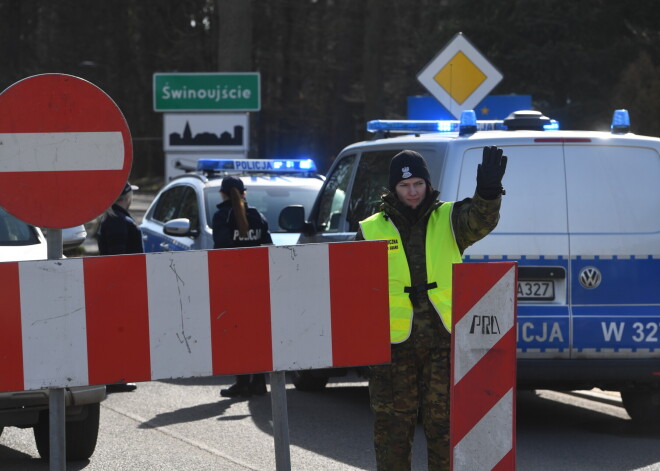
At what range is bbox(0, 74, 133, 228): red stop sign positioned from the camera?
5.01 metres

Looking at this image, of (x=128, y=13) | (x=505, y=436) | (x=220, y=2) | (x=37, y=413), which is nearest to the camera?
(x=505, y=436)

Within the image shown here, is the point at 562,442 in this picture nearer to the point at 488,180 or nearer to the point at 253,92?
the point at 488,180

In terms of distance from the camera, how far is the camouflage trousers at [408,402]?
18.3ft

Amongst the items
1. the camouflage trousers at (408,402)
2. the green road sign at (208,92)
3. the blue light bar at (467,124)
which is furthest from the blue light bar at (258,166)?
the camouflage trousers at (408,402)

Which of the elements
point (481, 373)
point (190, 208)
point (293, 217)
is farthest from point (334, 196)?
point (481, 373)

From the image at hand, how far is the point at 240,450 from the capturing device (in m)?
7.91

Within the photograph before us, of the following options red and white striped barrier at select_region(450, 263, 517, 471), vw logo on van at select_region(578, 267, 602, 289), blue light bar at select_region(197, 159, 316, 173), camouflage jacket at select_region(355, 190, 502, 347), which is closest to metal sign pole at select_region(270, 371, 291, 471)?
red and white striped barrier at select_region(450, 263, 517, 471)

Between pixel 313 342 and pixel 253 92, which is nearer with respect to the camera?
pixel 313 342

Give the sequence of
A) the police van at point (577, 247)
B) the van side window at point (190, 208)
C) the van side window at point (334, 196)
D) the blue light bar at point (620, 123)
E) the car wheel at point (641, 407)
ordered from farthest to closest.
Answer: the van side window at point (190, 208), the van side window at point (334, 196), the car wheel at point (641, 407), the blue light bar at point (620, 123), the police van at point (577, 247)

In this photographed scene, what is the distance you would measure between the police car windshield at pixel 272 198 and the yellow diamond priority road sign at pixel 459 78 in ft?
5.28

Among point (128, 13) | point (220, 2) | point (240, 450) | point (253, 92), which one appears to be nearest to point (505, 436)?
point (240, 450)

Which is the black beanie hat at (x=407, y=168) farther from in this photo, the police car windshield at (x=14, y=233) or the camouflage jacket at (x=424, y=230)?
the police car windshield at (x=14, y=233)

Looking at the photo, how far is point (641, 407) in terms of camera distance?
902cm

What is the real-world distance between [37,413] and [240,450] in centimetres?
133
